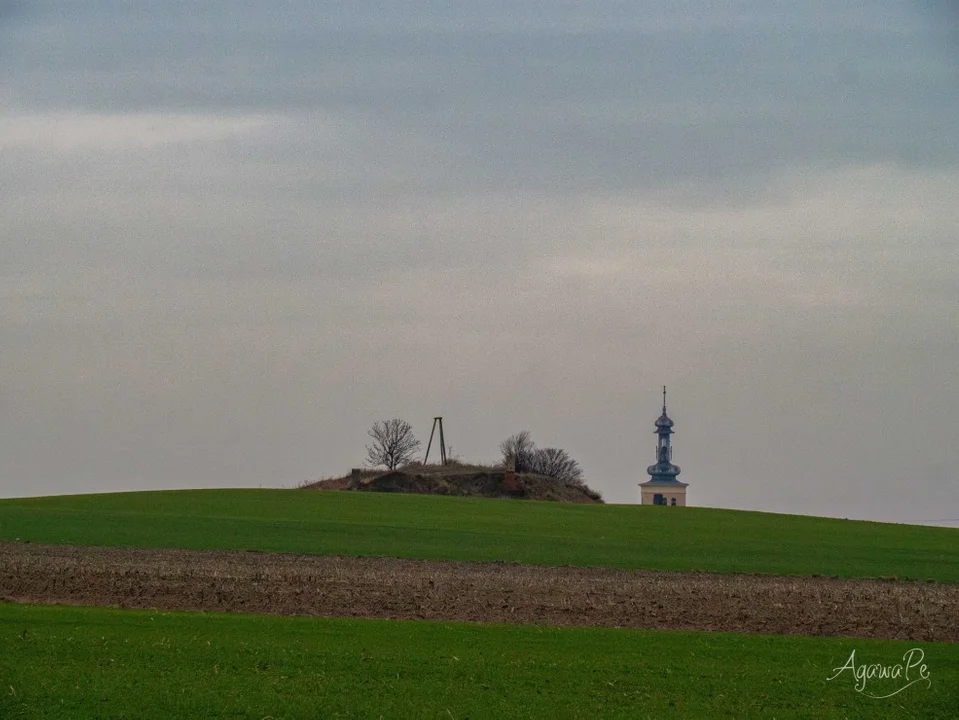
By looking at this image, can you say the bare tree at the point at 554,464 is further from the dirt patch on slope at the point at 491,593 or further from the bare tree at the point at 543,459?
the dirt patch on slope at the point at 491,593

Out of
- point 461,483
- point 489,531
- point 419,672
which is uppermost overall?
point 461,483

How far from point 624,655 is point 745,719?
3.90m

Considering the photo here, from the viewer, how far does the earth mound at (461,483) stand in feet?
258

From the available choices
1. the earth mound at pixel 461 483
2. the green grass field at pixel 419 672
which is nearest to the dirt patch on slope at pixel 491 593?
the green grass field at pixel 419 672

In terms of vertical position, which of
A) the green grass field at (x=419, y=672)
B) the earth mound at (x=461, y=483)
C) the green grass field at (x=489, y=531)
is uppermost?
the earth mound at (x=461, y=483)

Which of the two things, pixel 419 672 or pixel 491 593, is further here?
pixel 491 593

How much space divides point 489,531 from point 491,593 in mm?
21780

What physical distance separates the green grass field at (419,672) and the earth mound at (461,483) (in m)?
56.3

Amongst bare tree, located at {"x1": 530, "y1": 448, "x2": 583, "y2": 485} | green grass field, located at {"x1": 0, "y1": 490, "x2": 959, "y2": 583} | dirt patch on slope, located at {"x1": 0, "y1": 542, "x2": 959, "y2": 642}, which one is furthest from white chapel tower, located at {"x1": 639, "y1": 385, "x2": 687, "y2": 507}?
dirt patch on slope, located at {"x1": 0, "y1": 542, "x2": 959, "y2": 642}

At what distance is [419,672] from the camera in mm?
17938

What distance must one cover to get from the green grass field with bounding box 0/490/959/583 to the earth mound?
31.0 feet

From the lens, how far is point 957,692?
57.1 feet

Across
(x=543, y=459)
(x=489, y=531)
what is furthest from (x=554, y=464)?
(x=489, y=531)

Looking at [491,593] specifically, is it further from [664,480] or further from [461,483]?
[664,480]
